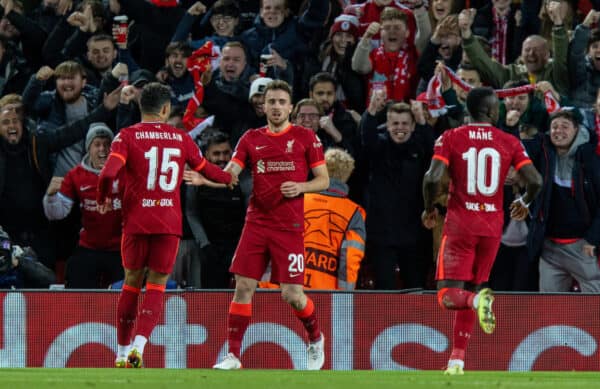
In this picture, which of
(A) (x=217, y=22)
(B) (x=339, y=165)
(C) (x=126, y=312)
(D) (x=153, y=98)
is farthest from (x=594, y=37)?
(C) (x=126, y=312)

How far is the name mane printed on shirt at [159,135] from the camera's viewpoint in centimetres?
979

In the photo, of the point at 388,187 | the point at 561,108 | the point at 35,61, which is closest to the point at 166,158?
the point at 388,187

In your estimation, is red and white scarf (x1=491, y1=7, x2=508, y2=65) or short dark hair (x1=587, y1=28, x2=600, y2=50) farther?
red and white scarf (x1=491, y1=7, x2=508, y2=65)

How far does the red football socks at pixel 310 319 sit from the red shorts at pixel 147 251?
1186 mm

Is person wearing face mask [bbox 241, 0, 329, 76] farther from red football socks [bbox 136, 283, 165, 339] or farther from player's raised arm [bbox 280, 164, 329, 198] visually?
red football socks [bbox 136, 283, 165, 339]

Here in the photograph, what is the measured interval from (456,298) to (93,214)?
450cm

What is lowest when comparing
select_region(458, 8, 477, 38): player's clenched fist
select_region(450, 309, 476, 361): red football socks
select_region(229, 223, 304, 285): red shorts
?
select_region(450, 309, 476, 361): red football socks

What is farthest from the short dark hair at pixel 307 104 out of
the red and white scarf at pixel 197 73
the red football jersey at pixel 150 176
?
the red football jersey at pixel 150 176

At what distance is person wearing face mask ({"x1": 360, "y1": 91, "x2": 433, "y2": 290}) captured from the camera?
12.4m

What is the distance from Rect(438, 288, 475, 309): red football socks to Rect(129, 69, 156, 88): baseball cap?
5043 mm

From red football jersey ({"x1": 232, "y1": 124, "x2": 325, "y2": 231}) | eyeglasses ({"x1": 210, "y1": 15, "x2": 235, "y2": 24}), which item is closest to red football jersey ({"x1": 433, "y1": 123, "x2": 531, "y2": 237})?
red football jersey ({"x1": 232, "y1": 124, "x2": 325, "y2": 231})

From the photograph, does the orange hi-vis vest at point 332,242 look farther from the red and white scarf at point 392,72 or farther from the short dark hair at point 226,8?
the short dark hair at point 226,8

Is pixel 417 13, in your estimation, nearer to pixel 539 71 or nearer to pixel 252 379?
pixel 539 71

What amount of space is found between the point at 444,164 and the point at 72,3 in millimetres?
7875
